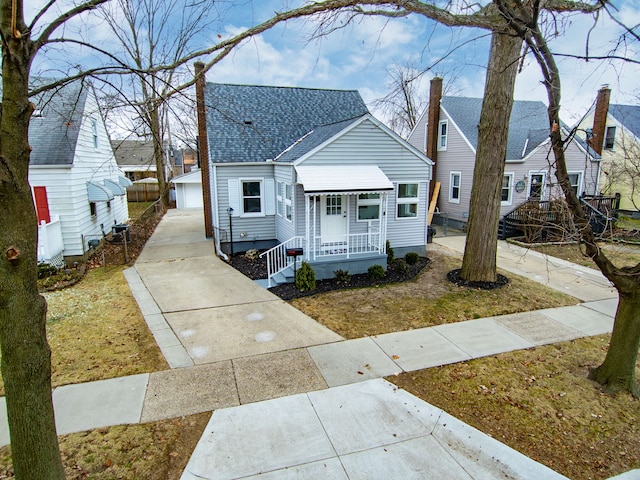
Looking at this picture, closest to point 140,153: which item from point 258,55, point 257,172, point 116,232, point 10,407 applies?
point 116,232

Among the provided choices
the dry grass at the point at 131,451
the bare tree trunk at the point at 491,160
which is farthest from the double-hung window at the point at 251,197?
the dry grass at the point at 131,451

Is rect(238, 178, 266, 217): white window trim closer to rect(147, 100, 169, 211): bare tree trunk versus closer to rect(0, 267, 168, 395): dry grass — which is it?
rect(147, 100, 169, 211): bare tree trunk

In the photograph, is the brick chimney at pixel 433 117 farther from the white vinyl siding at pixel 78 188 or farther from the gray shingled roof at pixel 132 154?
the gray shingled roof at pixel 132 154

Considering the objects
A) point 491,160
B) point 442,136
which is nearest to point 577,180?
point 442,136

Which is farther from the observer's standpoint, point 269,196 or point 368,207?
point 269,196

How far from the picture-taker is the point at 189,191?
27.8 meters

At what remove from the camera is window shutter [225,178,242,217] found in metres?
13.1

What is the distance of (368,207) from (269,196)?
3.88m

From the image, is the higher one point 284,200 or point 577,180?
point 577,180

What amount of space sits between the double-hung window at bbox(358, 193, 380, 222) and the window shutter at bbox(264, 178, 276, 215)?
357cm

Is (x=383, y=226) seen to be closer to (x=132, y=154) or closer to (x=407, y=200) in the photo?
(x=407, y=200)

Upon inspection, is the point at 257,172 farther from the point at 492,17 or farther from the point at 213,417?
the point at 213,417

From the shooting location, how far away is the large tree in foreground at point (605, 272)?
4562 millimetres

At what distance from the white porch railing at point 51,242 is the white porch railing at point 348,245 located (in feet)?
24.1
